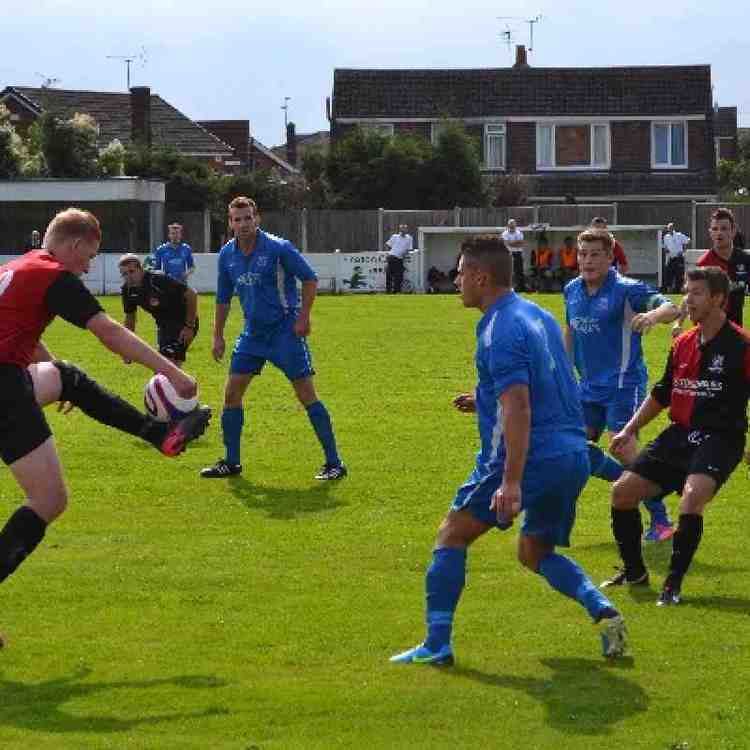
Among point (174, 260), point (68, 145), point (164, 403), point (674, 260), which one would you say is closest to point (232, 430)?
Result: point (164, 403)

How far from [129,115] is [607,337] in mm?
71686

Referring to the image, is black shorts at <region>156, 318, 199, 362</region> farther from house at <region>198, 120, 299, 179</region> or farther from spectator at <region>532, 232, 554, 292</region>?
house at <region>198, 120, 299, 179</region>

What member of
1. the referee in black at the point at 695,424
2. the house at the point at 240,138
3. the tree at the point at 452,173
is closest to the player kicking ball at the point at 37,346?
the referee in black at the point at 695,424

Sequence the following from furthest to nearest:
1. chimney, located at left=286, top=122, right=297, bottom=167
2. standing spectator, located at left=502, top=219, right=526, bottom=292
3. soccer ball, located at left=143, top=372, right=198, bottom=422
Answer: chimney, located at left=286, top=122, right=297, bottom=167
standing spectator, located at left=502, top=219, right=526, bottom=292
soccer ball, located at left=143, top=372, right=198, bottom=422

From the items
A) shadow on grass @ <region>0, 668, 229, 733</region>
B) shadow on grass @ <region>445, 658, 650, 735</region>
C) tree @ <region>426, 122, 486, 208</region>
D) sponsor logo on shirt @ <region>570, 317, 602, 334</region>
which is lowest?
shadow on grass @ <region>445, 658, 650, 735</region>

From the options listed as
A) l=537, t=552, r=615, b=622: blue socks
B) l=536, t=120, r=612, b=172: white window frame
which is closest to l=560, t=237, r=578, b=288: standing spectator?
l=536, t=120, r=612, b=172: white window frame

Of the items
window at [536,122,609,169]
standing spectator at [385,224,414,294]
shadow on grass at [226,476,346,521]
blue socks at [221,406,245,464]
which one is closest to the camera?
shadow on grass at [226,476,346,521]

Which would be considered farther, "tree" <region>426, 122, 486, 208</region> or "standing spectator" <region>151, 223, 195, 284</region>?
"tree" <region>426, 122, 486, 208</region>

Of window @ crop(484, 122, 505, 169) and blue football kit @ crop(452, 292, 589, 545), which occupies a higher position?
window @ crop(484, 122, 505, 169)

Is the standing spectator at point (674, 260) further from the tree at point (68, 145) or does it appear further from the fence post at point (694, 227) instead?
the tree at point (68, 145)

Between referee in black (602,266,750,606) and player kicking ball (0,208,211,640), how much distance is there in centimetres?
270

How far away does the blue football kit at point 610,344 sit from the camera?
11570 mm

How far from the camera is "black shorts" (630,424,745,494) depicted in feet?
31.6

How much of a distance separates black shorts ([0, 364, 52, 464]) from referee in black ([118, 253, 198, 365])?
911cm
